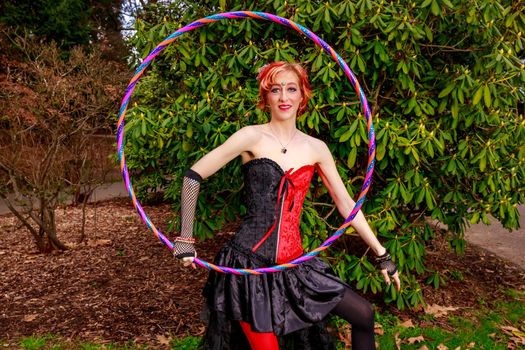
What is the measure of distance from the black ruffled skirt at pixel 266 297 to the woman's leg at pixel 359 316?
1.9 inches

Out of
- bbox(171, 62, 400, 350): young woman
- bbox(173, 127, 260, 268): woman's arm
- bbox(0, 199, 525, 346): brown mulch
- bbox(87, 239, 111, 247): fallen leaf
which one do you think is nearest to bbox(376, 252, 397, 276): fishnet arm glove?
bbox(171, 62, 400, 350): young woman

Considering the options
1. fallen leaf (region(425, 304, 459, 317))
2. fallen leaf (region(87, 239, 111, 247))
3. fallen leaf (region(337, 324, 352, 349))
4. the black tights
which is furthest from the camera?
fallen leaf (region(87, 239, 111, 247))

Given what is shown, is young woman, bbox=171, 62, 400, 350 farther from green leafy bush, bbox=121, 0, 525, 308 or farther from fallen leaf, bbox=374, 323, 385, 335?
fallen leaf, bbox=374, 323, 385, 335

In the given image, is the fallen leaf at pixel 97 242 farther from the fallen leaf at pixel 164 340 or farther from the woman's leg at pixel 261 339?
the woman's leg at pixel 261 339

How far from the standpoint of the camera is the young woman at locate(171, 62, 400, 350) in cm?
248

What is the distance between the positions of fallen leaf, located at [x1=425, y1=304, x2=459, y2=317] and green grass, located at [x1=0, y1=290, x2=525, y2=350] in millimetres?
85

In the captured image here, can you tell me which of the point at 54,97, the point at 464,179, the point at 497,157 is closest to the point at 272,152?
the point at 497,157

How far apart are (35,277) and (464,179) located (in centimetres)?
477

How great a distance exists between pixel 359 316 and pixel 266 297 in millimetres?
510

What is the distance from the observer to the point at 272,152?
8.48 feet

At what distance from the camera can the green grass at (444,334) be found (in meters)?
3.96

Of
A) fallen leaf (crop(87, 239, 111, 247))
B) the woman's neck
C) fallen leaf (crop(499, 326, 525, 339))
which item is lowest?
fallen leaf (crop(499, 326, 525, 339))

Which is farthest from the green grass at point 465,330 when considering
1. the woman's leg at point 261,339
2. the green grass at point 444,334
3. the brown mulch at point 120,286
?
the woman's leg at point 261,339

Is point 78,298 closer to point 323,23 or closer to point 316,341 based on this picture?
point 316,341
